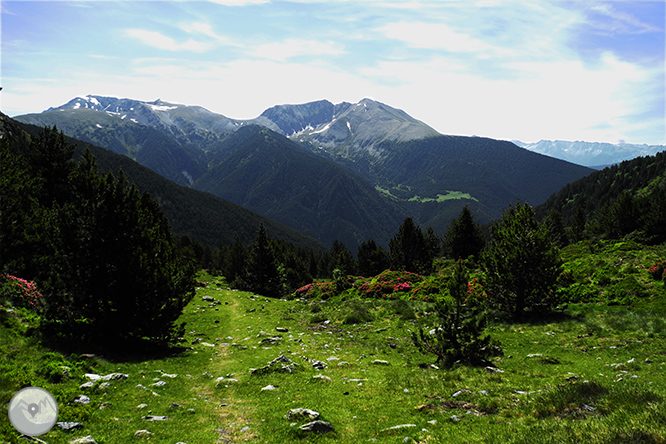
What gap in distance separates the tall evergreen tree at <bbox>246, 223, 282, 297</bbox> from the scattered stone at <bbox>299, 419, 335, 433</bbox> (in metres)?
49.5

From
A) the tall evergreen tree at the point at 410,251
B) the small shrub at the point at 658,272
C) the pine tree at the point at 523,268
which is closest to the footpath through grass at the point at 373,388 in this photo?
the pine tree at the point at 523,268

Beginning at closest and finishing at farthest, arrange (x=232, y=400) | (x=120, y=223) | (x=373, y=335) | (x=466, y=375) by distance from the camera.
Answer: (x=232, y=400), (x=466, y=375), (x=120, y=223), (x=373, y=335)

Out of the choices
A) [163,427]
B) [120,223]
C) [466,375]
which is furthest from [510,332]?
[120,223]

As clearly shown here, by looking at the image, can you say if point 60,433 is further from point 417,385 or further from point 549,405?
point 549,405

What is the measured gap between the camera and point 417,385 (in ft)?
40.9

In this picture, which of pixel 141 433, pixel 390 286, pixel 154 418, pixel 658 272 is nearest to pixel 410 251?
pixel 390 286

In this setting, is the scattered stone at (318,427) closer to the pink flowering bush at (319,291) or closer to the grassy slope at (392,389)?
the grassy slope at (392,389)

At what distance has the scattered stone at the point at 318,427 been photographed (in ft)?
29.1

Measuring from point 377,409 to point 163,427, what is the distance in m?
6.35

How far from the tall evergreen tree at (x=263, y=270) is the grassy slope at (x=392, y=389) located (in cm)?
3517

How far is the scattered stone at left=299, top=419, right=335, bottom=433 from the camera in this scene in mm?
8867

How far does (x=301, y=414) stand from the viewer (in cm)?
973

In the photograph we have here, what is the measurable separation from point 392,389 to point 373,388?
75 centimetres

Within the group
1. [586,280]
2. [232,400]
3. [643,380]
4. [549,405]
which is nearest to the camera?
[549,405]
